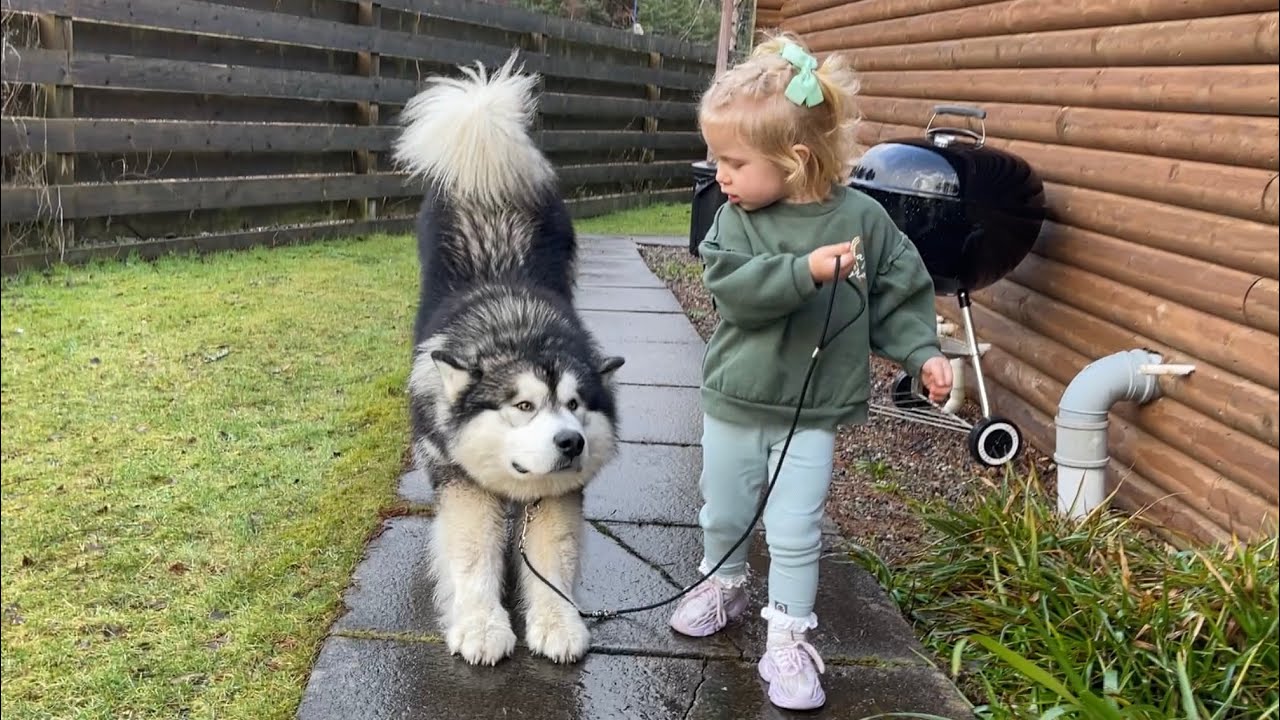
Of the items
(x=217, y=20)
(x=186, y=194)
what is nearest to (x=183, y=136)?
(x=186, y=194)

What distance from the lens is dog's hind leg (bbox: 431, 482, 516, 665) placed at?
256cm

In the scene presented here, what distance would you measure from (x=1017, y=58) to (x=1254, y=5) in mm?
1592

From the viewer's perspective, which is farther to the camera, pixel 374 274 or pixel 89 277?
pixel 374 274

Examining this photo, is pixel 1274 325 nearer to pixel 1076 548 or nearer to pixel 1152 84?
pixel 1076 548

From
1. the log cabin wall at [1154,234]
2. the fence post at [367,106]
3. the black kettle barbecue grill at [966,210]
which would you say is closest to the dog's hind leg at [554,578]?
the black kettle barbecue grill at [966,210]

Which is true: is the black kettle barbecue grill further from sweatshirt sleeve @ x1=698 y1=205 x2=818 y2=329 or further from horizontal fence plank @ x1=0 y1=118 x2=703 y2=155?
horizontal fence plank @ x1=0 y1=118 x2=703 y2=155

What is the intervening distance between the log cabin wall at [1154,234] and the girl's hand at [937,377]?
1213mm

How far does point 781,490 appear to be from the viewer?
2.55 meters

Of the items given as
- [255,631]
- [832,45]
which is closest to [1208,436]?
[255,631]

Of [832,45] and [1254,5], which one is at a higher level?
[832,45]

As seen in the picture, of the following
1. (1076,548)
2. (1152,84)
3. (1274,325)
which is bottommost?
(1076,548)

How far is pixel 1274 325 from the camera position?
9.71ft

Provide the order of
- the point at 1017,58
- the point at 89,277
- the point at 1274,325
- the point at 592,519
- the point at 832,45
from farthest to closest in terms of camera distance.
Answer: the point at 832,45
the point at 89,277
the point at 1017,58
the point at 592,519
the point at 1274,325

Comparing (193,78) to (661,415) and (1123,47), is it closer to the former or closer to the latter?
(661,415)
